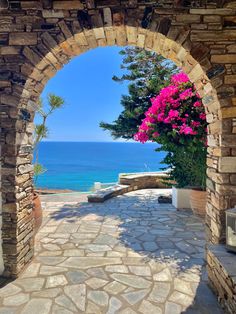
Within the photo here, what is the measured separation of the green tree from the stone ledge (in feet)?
17.6

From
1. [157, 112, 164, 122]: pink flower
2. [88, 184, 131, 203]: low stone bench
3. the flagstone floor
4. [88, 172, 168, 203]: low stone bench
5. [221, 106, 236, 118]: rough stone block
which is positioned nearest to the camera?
the flagstone floor

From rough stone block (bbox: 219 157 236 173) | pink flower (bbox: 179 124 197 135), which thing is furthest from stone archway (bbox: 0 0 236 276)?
pink flower (bbox: 179 124 197 135)

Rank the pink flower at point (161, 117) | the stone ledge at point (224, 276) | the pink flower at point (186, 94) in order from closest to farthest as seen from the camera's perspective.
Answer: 1. the stone ledge at point (224, 276)
2. the pink flower at point (186, 94)
3. the pink flower at point (161, 117)

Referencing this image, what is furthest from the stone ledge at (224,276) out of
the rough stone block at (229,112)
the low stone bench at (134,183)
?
the low stone bench at (134,183)

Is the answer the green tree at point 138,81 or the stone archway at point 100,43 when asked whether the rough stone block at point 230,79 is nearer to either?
the stone archway at point 100,43

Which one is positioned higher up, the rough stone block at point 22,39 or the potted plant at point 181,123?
the rough stone block at point 22,39

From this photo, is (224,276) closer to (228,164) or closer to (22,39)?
(228,164)

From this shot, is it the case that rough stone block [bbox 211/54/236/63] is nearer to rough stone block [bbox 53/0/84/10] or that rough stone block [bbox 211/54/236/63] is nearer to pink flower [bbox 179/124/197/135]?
rough stone block [bbox 53/0/84/10]

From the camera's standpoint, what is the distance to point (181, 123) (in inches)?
205

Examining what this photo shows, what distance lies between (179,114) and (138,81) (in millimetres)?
3145

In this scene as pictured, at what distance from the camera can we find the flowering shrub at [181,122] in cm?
498

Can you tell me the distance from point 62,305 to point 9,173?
1611 mm

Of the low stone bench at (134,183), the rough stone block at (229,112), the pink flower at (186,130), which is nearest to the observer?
the rough stone block at (229,112)

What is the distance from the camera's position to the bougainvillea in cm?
496
